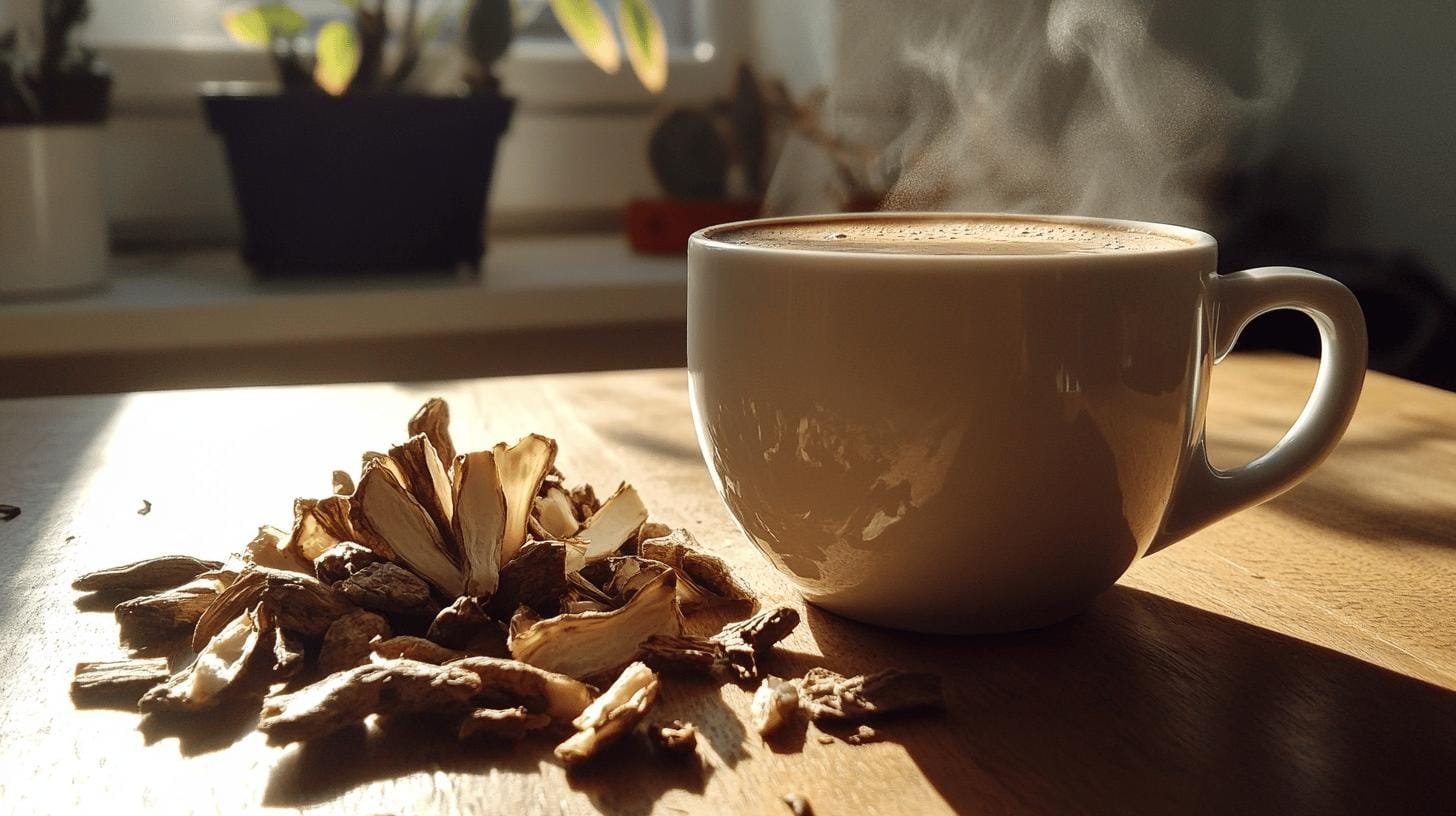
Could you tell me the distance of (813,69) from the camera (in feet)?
5.59

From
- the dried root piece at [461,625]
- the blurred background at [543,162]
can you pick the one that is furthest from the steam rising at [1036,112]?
the dried root piece at [461,625]

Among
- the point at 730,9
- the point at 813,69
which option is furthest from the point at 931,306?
the point at 730,9

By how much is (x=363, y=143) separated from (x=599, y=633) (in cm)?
108

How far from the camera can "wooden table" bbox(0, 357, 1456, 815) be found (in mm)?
328

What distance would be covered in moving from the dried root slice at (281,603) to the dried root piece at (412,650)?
0.09 feet

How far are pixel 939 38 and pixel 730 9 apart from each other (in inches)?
26.9

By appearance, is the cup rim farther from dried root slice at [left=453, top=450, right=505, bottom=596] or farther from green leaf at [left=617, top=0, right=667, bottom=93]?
green leaf at [left=617, top=0, right=667, bottom=93]

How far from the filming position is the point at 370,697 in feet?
1.19

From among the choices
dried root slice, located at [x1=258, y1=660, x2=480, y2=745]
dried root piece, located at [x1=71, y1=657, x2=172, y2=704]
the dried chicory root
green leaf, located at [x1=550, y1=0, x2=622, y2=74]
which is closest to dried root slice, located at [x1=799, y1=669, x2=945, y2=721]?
the dried chicory root

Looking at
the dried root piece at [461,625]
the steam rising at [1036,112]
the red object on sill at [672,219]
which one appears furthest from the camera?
the red object on sill at [672,219]

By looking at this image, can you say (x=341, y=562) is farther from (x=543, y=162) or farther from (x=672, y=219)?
(x=543, y=162)

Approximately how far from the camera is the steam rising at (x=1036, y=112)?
32.9 inches

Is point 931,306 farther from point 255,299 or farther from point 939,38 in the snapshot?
point 255,299

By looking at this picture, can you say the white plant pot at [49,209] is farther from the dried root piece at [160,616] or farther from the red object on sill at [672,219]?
the dried root piece at [160,616]
